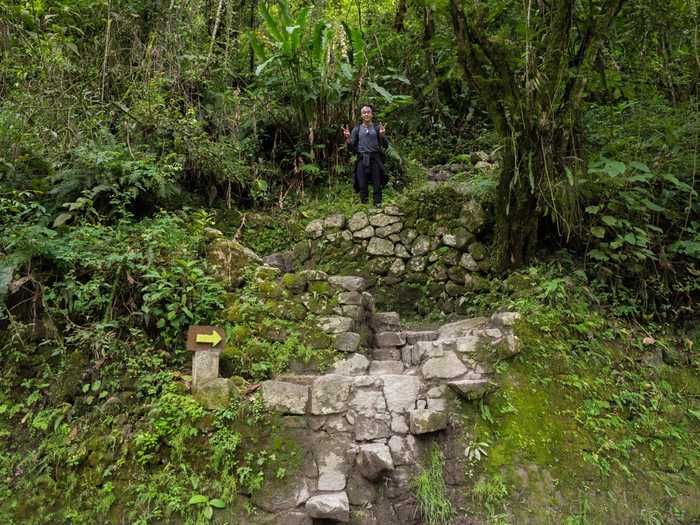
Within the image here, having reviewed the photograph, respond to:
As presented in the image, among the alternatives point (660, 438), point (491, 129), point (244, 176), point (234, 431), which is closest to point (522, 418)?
point (660, 438)

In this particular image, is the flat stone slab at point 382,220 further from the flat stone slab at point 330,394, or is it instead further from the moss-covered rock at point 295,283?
the flat stone slab at point 330,394

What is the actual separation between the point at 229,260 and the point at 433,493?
3005 millimetres

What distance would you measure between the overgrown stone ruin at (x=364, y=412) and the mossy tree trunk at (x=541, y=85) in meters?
1.46

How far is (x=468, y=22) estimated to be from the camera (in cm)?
433

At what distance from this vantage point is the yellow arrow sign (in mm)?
3631

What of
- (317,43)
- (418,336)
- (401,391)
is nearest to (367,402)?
(401,391)

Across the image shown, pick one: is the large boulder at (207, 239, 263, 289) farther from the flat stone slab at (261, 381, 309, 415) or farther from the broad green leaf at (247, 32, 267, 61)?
the broad green leaf at (247, 32, 267, 61)

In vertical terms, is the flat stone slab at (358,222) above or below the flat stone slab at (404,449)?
above

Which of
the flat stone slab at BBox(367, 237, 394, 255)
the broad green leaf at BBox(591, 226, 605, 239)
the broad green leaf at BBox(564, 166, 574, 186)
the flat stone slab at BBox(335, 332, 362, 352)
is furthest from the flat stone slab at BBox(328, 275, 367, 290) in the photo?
the broad green leaf at BBox(591, 226, 605, 239)

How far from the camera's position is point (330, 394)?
11.9ft

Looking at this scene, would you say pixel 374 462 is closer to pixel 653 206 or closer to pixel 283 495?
pixel 283 495

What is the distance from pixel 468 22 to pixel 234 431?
4.40 m

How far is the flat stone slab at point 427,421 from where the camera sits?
11.1 feet

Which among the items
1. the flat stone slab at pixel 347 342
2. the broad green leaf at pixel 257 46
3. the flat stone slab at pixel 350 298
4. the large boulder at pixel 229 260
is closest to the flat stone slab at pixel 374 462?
the flat stone slab at pixel 347 342
